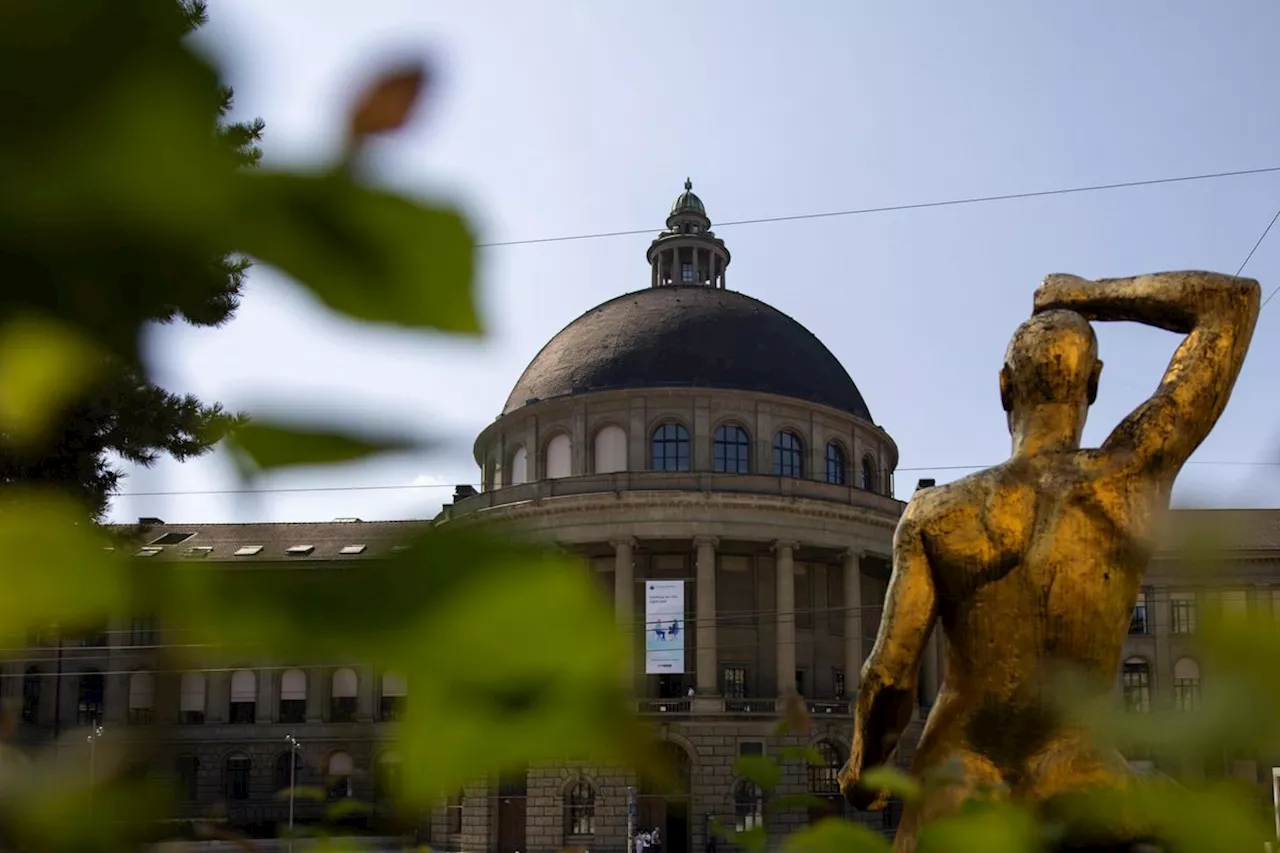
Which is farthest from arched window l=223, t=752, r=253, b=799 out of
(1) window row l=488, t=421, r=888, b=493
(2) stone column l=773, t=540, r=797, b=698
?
(2) stone column l=773, t=540, r=797, b=698

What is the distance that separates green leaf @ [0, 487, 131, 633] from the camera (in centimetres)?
54

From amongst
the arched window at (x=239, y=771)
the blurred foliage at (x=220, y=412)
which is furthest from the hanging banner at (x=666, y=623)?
the blurred foliage at (x=220, y=412)

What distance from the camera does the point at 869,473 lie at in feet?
151

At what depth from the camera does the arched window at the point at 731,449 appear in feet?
139

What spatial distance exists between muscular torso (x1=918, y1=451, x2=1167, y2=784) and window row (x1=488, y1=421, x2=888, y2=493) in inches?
1468

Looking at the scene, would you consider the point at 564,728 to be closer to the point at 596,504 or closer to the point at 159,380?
the point at 159,380

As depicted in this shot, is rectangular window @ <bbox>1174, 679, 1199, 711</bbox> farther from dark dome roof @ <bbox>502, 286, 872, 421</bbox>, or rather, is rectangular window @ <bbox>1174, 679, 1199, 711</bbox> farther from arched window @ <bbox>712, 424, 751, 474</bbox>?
dark dome roof @ <bbox>502, 286, 872, 421</bbox>

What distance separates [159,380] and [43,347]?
0.45ft

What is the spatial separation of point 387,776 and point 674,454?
136 feet

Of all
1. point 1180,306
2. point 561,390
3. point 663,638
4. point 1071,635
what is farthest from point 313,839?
point 561,390

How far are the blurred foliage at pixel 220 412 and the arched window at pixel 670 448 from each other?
4099 centimetres

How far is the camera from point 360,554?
63cm

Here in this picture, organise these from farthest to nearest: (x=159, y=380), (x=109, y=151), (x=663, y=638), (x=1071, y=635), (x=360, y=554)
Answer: (x=663, y=638)
(x=1071, y=635)
(x=159, y=380)
(x=360, y=554)
(x=109, y=151)

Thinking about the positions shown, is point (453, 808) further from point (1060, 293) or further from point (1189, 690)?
point (1060, 293)
